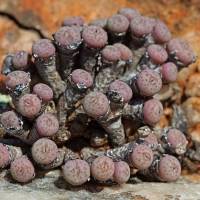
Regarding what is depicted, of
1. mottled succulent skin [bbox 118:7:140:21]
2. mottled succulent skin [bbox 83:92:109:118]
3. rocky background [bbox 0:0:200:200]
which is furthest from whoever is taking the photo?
rocky background [bbox 0:0:200:200]

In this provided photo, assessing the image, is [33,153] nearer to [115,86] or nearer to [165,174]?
[115,86]

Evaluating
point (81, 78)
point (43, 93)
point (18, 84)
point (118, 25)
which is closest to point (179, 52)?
point (118, 25)

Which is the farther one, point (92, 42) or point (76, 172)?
point (92, 42)

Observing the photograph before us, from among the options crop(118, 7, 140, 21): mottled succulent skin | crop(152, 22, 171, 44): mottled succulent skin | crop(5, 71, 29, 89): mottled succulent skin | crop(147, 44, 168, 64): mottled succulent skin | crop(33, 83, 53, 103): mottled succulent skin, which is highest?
crop(118, 7, 140, 21): mottled succulent skin

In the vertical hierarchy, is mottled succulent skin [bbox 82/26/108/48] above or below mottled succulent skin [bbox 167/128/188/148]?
above

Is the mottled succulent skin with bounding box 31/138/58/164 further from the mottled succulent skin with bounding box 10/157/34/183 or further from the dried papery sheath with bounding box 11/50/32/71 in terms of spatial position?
the dried papery sheath with bounding box 11/50/32/71

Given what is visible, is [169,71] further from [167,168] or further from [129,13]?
[167,168]

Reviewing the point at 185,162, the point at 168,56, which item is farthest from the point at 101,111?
the point at 185,162

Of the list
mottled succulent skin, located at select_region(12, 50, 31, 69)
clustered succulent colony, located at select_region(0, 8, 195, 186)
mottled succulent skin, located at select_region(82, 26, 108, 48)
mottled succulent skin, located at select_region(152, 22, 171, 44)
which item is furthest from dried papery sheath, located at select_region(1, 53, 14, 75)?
mottled succulent skin, located at select_region(152, 22, 171, 44)

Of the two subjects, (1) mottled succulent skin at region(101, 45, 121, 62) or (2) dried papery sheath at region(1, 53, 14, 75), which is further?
(2) dried papery sheath at region(1, 53, 14, 75)
